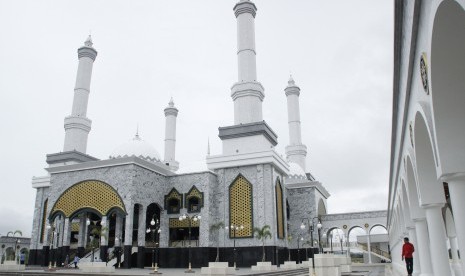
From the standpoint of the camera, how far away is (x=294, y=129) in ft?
138

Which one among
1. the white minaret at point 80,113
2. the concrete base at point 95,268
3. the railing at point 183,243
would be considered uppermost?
the white minaret at point 80,113

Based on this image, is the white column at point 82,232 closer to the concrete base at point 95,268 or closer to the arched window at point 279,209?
the concrete base at point 95,268

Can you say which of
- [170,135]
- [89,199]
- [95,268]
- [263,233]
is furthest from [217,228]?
[170,135]

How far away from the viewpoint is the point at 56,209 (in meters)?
30.0

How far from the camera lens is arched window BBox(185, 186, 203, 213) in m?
29.8

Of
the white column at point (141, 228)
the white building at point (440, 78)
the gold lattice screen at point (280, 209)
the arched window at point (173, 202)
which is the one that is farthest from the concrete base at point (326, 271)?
the arched window at point (173, 202)

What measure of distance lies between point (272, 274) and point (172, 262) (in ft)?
37.0

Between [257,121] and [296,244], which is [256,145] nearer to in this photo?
[257,121]

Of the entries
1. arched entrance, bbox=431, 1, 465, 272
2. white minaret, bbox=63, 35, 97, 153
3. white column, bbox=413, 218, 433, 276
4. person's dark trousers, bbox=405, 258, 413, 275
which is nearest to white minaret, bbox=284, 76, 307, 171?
white minaret, bbox=63, 35, 97, 153

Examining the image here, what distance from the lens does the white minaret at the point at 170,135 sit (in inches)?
1614

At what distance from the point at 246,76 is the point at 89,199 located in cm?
1487

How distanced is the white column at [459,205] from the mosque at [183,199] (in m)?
23.0

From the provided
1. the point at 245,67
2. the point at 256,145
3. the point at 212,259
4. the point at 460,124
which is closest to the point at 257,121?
the point at 256,145

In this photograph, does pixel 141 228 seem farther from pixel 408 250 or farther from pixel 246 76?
pixel 408 250
